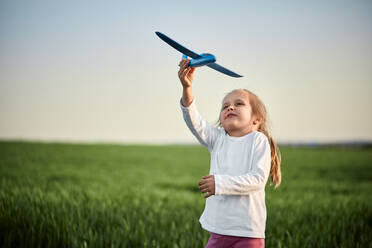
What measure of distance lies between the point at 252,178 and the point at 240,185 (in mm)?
102

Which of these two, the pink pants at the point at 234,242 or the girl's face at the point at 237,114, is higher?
the girl's face at the point at 237,114

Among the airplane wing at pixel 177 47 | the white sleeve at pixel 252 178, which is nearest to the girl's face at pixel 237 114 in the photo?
the white sleeve at pixel 252 178

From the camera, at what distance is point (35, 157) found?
14.1m

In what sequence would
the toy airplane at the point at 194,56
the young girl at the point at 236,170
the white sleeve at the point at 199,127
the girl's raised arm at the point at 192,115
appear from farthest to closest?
the white sleeve at the point at 199,127
the girl's raised arm at the point at 192,115
the young girl at the point at 236,170
the toy airplane at the point at 194,56

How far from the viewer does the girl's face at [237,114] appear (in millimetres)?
2156

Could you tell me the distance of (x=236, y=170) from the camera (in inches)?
82.7

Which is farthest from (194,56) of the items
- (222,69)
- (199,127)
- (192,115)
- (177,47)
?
(199,127)

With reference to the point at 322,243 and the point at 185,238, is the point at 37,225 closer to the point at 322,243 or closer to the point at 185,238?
the point at 185,238

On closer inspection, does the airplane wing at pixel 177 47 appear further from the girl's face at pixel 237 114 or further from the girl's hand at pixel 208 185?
the girl's hand at pixel 208 185

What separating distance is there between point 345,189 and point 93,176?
7.38 m

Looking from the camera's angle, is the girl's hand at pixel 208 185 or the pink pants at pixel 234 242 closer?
the girl's hand at pixel 208 185

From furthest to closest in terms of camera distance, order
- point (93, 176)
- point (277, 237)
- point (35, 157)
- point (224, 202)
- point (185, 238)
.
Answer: point (35, 157)
point (93, 176)
point (277, 237)
point (185, 238)
point (224, 202)

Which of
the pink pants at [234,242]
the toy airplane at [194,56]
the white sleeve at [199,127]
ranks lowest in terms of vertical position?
the pink pants at [234,242]

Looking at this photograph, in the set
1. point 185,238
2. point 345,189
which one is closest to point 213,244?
point 185,238
